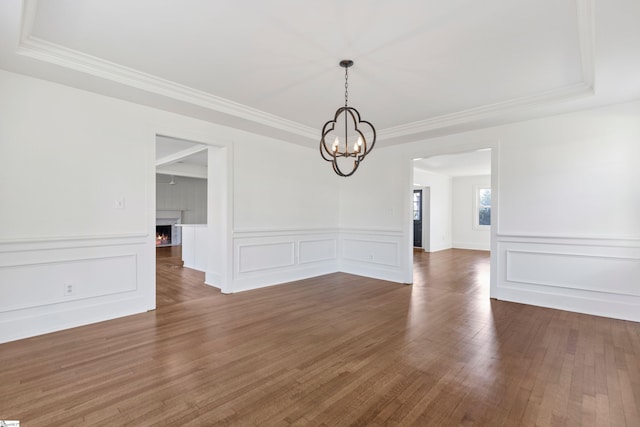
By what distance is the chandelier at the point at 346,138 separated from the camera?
2.87 meters

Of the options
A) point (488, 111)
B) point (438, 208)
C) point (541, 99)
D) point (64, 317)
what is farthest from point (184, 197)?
point (541, 99)

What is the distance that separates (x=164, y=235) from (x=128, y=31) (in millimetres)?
9736

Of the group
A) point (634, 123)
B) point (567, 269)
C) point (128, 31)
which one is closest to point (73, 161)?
point (128, 31)

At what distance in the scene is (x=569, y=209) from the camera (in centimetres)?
379

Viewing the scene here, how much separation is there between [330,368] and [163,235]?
10319 millimetres

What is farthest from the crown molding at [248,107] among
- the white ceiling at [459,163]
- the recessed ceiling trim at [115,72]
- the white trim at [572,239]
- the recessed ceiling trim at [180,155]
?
the white ceiling at [459,163]

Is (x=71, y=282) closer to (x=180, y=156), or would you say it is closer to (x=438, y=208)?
(x=180, y=156)

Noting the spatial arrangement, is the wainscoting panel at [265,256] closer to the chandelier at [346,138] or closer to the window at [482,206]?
the chandelier at [346,138]

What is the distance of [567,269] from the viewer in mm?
3801

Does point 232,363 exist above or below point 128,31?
below

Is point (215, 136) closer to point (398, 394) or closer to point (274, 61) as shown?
point (274, 61)

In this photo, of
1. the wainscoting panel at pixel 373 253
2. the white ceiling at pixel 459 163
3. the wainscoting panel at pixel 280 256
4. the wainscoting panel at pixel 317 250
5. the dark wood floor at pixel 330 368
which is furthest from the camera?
the white ceiling at pixel 459 163

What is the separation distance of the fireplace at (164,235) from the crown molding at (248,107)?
822cm

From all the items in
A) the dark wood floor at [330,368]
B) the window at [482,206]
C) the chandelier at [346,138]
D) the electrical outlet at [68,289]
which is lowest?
the dark wood floor at [330,368]
